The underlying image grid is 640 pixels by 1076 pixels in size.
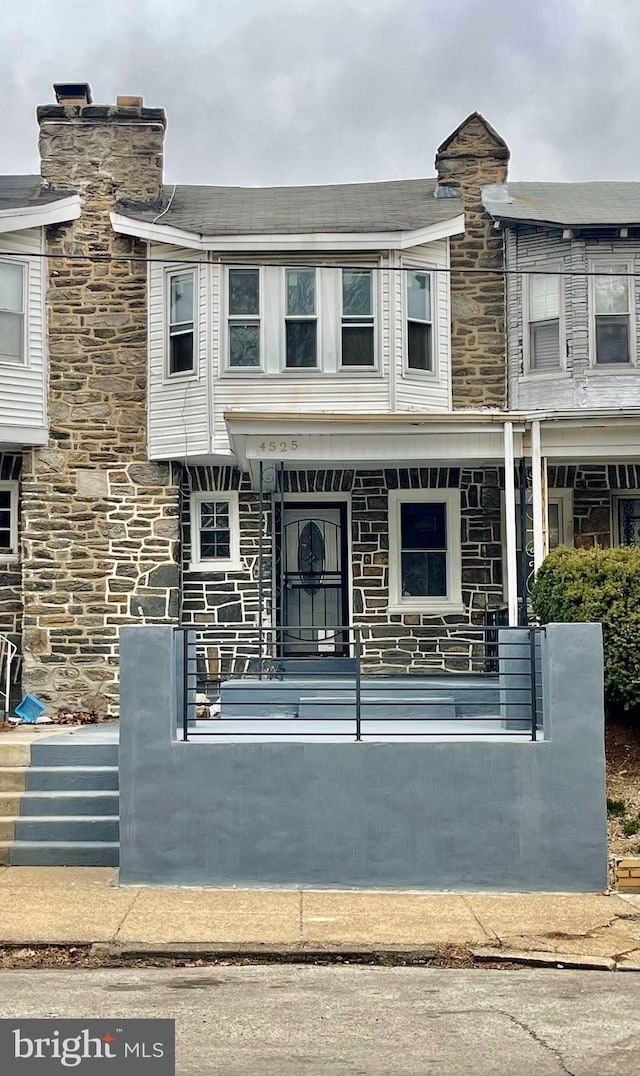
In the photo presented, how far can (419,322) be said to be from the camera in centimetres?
1770

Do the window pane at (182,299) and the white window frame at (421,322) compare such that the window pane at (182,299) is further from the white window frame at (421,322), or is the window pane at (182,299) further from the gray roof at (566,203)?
the gray roof at (566,203)

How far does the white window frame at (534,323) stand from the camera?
17.8 m

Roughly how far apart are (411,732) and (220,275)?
8.51 metres

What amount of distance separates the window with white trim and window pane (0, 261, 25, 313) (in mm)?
5424

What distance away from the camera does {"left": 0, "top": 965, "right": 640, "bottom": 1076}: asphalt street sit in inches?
236

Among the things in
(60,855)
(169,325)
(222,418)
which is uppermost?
(169,325)

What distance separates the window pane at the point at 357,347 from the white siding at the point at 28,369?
13.9 ft

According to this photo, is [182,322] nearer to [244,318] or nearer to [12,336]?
[244,318]

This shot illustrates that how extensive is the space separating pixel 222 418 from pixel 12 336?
3226 mm

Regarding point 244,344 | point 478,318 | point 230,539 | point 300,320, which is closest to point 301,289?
point 300,320

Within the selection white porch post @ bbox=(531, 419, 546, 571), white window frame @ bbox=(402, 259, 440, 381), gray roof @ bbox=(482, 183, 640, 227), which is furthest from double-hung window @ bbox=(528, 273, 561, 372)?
white porch post @ bbox=(531, 419, 546, 571)

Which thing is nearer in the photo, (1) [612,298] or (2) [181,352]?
(2) [181,352]

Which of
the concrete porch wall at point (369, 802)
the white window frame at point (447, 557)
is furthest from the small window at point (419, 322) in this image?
the concrete porch wall at point (369, 802)

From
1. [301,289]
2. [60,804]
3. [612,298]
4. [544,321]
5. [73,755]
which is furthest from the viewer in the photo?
[544,321]
